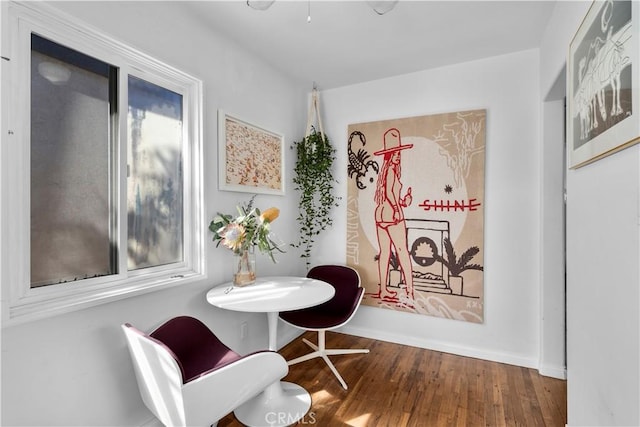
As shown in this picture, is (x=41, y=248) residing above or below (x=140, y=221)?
below

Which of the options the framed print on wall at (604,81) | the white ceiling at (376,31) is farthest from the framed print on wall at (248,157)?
the framed print on wall at (604,81)

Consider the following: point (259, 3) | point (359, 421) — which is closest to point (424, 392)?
point (359, 421)

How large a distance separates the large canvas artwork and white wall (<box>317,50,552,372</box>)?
0.32 ft

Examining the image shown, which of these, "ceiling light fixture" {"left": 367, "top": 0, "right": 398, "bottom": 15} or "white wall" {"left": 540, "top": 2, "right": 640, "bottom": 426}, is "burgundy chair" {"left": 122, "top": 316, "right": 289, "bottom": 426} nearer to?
"white wall" {"left": 540, "top": 2, "right": 640, "bottom": 426}

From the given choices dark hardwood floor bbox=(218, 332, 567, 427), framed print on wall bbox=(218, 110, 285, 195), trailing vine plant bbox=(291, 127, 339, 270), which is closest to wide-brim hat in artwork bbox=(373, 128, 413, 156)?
trailing vine plant bbox=(291, 127, 339, 270)

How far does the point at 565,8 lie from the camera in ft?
5.49

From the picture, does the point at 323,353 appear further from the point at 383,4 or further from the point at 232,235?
the point at 383,4

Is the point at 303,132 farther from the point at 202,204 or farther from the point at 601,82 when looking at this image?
the point at 601,82

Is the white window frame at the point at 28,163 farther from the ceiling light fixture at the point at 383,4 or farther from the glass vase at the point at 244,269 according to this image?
the ceiling light fixture at the point at 383,4

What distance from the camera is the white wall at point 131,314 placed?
1268 millimetres

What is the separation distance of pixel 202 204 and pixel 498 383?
256 centimetres

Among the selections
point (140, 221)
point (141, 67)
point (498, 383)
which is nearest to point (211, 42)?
point (141, 67)

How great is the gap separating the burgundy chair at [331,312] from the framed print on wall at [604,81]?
1.86 meters

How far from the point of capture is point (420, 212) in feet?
9.37
